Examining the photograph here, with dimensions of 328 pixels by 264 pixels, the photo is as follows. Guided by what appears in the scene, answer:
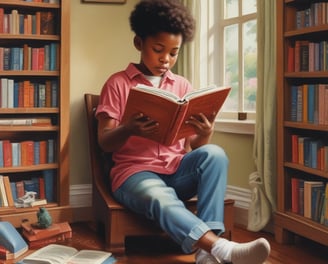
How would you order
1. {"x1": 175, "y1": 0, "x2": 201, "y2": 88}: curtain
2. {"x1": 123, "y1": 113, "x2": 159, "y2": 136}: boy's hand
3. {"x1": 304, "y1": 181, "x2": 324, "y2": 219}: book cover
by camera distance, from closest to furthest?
{"x1": 123, "y1": 113, "x2": 159, "y2": 136}: boy's hand
{"x1": 304, "y1": 181, "x2": 324, "y2": 219}: book cover
{"x1": 175, "y1": 0, "x2": 201, "y2": 88}: curtain

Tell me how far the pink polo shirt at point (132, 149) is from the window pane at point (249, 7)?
0.76 meters

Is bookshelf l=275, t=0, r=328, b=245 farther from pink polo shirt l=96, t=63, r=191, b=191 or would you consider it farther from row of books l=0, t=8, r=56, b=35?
row of books l=0, t=8, r=56, b=35

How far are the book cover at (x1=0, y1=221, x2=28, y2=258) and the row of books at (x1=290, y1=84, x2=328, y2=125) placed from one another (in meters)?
1.33

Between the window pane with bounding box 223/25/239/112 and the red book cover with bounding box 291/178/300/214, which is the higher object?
the window pane with bounding box 223/25/239/112

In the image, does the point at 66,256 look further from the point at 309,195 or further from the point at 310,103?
the point at 310,103

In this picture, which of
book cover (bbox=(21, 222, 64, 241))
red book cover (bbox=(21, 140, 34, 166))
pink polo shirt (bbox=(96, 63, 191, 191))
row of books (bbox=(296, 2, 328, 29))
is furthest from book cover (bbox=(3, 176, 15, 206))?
row of books (bbox=(296, 2, 328, 29))

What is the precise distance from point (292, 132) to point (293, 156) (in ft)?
0.43

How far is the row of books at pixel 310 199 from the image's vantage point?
81.3 inches

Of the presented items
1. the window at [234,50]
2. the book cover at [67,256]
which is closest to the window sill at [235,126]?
the window at [234,50]

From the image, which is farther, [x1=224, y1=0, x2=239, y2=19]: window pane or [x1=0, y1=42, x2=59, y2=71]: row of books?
[x1=224, y1=0, x2=239, y2=19]: window pane

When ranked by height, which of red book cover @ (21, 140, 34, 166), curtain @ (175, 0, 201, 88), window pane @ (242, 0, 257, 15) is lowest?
red book cover @ (21, 140, 34, 166)

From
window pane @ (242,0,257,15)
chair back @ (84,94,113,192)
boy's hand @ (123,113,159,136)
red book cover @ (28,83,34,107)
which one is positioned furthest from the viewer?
window pane @ (242,0,257,15)

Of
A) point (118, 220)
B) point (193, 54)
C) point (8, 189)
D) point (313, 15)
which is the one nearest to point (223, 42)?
point (193, 54)

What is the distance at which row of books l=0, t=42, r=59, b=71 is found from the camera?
8.30 ft
